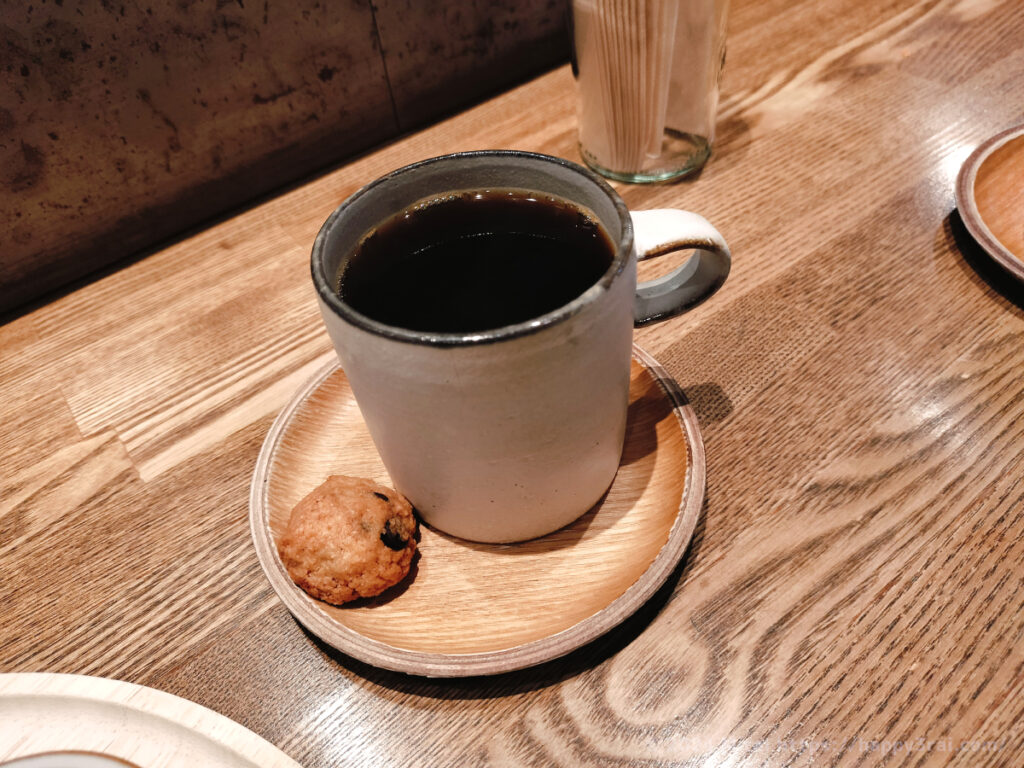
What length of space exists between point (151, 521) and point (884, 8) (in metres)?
1.56

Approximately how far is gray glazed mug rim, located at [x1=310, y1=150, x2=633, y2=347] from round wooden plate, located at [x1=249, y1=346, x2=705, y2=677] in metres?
0.22

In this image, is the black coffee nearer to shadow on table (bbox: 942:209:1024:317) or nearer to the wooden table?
the wooden table

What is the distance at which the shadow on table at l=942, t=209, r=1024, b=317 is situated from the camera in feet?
2.65

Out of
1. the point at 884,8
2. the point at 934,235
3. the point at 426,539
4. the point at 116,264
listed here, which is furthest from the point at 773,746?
the point at 884,8

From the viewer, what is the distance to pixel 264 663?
1.90 feet

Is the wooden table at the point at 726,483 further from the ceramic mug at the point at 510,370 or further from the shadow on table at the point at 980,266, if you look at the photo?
the ceramic mug at the point at 510,370

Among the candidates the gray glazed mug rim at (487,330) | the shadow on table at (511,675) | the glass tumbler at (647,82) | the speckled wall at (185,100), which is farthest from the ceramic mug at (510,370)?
the speckled wall at (185,100)

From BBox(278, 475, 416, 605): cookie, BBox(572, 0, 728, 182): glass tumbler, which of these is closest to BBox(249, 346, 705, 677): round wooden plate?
BBox(278, 475, 416, 605): cookie

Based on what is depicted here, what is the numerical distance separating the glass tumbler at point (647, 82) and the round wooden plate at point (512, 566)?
439 millimetres

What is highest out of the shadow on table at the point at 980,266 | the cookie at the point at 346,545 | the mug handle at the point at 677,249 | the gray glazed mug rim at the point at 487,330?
the gray glazed mug rim at the point at 487,330

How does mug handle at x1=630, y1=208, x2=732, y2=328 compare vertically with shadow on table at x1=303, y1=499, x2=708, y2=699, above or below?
above

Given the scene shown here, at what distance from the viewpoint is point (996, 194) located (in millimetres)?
860

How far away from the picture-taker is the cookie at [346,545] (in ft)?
1.79

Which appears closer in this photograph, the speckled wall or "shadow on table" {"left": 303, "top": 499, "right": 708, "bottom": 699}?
"shadow on table" {"left": 303, "top": 499, "right": 708, "bottom": 699}
